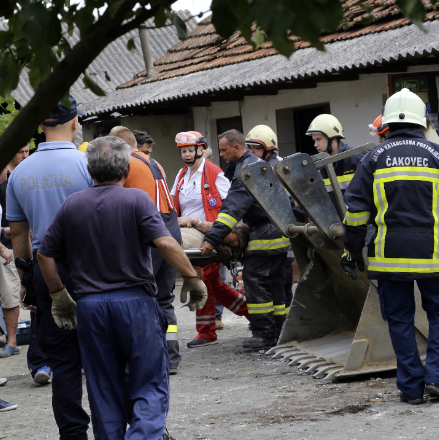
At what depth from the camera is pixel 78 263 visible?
343cm

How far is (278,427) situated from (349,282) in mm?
1963

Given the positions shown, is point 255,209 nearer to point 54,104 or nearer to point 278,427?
point 278,427

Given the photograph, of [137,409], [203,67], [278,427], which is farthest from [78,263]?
[203,67]

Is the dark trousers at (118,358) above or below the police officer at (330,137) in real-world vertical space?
below

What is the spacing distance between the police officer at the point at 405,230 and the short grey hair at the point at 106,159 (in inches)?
61.9

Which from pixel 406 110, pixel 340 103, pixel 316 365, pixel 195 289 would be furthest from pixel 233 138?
pixel 340 103

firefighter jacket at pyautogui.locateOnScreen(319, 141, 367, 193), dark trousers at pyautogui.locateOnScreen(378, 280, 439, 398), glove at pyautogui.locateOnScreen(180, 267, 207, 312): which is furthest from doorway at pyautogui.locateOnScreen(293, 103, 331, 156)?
glove at pyautogui.locateOnScreen(180, 267, 207, 312)

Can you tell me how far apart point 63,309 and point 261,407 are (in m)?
1.55

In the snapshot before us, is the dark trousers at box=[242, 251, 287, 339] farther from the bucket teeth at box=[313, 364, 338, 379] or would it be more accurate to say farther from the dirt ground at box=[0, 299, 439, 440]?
the bucket teeth at box=[313, 364, 338, 379]

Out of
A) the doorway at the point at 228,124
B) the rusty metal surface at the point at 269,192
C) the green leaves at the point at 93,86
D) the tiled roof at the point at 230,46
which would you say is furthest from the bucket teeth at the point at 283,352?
the doorway at the point at 228,124

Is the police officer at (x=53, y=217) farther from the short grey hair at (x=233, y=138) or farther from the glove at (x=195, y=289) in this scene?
the short grey hair at (x=233, y=138)

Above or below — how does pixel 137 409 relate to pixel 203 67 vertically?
below

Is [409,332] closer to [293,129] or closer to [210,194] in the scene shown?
[210,194]

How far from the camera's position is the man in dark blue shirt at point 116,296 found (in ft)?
11.0
